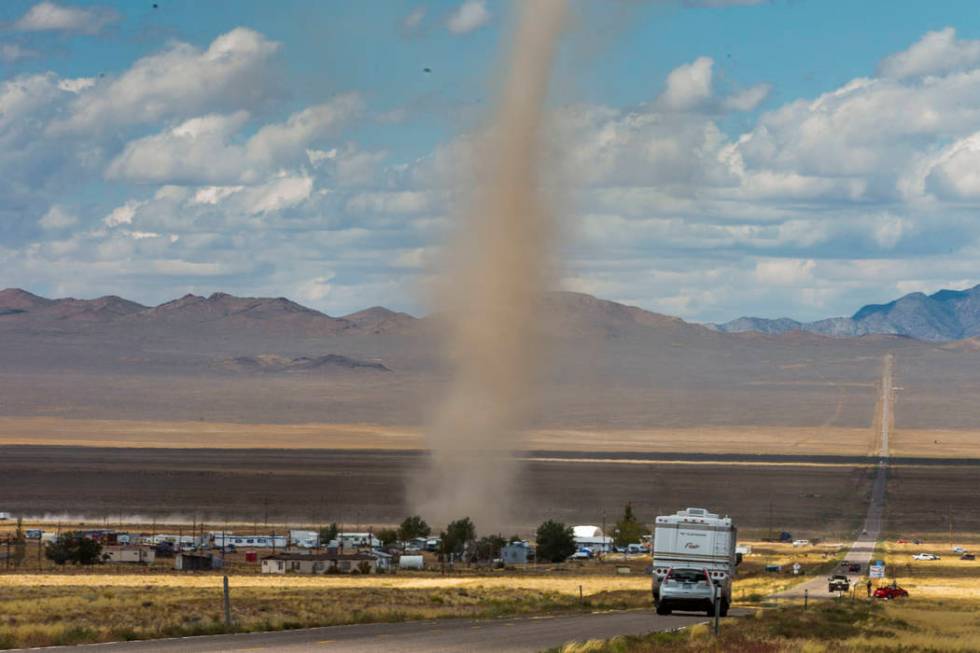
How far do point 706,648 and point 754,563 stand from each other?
5538 centimetres

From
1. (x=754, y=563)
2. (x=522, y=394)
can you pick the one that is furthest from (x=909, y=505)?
(x=754, y=563)

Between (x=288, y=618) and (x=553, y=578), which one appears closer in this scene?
(x=288, y=618)

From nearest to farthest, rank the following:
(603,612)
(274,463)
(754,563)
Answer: (603,612) < (754,563) < (274,463)

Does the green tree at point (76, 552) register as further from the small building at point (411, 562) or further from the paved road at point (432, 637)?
the paved road at point (432, 637)

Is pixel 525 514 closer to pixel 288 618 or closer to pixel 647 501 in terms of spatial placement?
pixel 647 501

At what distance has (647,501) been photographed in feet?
447

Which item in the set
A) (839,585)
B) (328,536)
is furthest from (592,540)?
(839,585)

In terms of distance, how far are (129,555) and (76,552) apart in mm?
3251

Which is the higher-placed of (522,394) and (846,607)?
(522,394)

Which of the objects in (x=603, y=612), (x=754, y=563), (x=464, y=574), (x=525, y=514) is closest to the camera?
(x=603, y=612)

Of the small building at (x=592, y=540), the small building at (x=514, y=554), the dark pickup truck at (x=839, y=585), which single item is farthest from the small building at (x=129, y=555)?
the dark pickup truck at (x=839, y=585)

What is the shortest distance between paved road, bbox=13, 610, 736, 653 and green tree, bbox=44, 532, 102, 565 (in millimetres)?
42607

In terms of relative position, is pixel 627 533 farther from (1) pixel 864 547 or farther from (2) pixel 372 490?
(2) pixel 372 490

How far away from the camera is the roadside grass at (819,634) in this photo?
1291 inches
